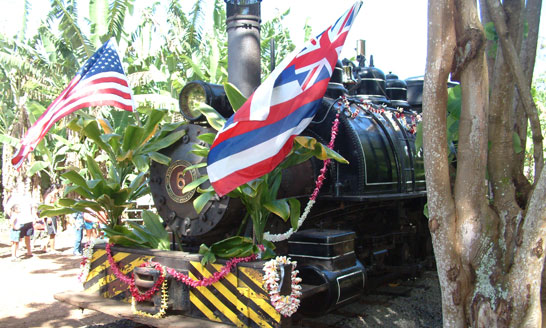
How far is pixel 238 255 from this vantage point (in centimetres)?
390

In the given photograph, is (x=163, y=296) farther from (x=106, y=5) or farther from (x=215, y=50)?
(x=106, y=5)

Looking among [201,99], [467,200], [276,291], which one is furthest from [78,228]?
[467,200]

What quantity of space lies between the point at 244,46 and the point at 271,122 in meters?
1.64

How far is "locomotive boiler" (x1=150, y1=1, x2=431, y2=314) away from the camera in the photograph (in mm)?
4324

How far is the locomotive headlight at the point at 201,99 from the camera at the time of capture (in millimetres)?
4512

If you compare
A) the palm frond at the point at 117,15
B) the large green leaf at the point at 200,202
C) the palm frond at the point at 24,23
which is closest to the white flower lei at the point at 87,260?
the large green leaf at the point at 200,202

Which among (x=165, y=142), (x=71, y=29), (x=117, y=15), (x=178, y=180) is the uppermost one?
(x=117, y=15)

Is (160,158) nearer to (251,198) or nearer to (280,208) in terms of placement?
(251,198)

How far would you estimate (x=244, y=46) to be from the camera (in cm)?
475

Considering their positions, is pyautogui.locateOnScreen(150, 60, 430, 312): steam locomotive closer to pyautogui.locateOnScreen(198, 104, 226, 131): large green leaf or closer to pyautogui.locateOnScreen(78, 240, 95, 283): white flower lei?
pyautogui.locateOnScreen(198, 104, 226, 131): large green leaf

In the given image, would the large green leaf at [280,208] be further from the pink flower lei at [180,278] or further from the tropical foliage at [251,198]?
the pink flower lei at [180,278]

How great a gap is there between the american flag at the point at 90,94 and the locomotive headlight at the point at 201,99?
0.59 m

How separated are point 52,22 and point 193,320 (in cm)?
1295

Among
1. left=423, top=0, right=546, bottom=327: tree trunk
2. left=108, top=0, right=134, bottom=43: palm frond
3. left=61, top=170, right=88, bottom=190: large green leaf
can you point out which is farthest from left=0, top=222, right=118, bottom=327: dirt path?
left=108, top=0, right=134, bottom=43: palm frond
